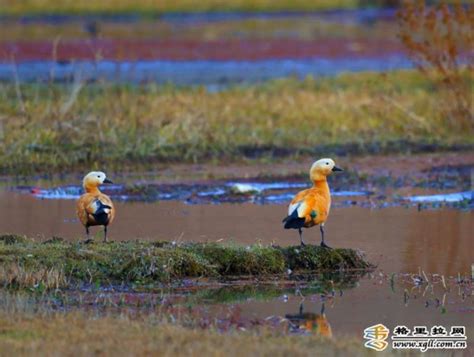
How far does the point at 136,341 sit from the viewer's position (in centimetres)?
805

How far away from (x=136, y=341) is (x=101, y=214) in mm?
3280

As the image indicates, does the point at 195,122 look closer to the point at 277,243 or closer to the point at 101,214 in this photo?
the point at 277,243

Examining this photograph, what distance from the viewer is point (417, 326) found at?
30.3 feet

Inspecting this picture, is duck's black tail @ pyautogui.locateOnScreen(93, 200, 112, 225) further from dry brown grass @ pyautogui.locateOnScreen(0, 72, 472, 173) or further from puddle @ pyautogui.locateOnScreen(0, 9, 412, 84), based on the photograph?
puddle @ pyautogui.locateOnScreen(0, 9, 412, 84)

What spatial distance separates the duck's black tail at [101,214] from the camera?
11.2 metres

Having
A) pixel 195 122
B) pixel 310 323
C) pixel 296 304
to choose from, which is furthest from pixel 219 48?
pixel 310 323

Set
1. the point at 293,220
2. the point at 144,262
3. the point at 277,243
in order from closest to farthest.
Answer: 1. the point at 144,262
2. the point at 293,220
3. the point at 277,243

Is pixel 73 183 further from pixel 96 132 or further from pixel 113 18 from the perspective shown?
pixel 113 18

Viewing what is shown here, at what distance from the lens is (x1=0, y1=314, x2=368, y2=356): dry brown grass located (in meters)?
7.81

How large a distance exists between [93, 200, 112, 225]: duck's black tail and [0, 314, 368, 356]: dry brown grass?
8.23ft

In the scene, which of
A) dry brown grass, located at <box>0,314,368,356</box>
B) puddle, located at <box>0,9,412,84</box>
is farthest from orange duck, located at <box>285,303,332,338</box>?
puddle, located at <box>0,9,412,84</box>

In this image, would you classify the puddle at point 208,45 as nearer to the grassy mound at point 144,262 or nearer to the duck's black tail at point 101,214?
the duck's black tail at point 101,214

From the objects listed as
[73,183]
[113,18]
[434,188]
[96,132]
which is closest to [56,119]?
[96,132]

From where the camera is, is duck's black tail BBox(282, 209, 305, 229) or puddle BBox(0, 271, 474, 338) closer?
puddle BBox(0, 271, 474, 338)
